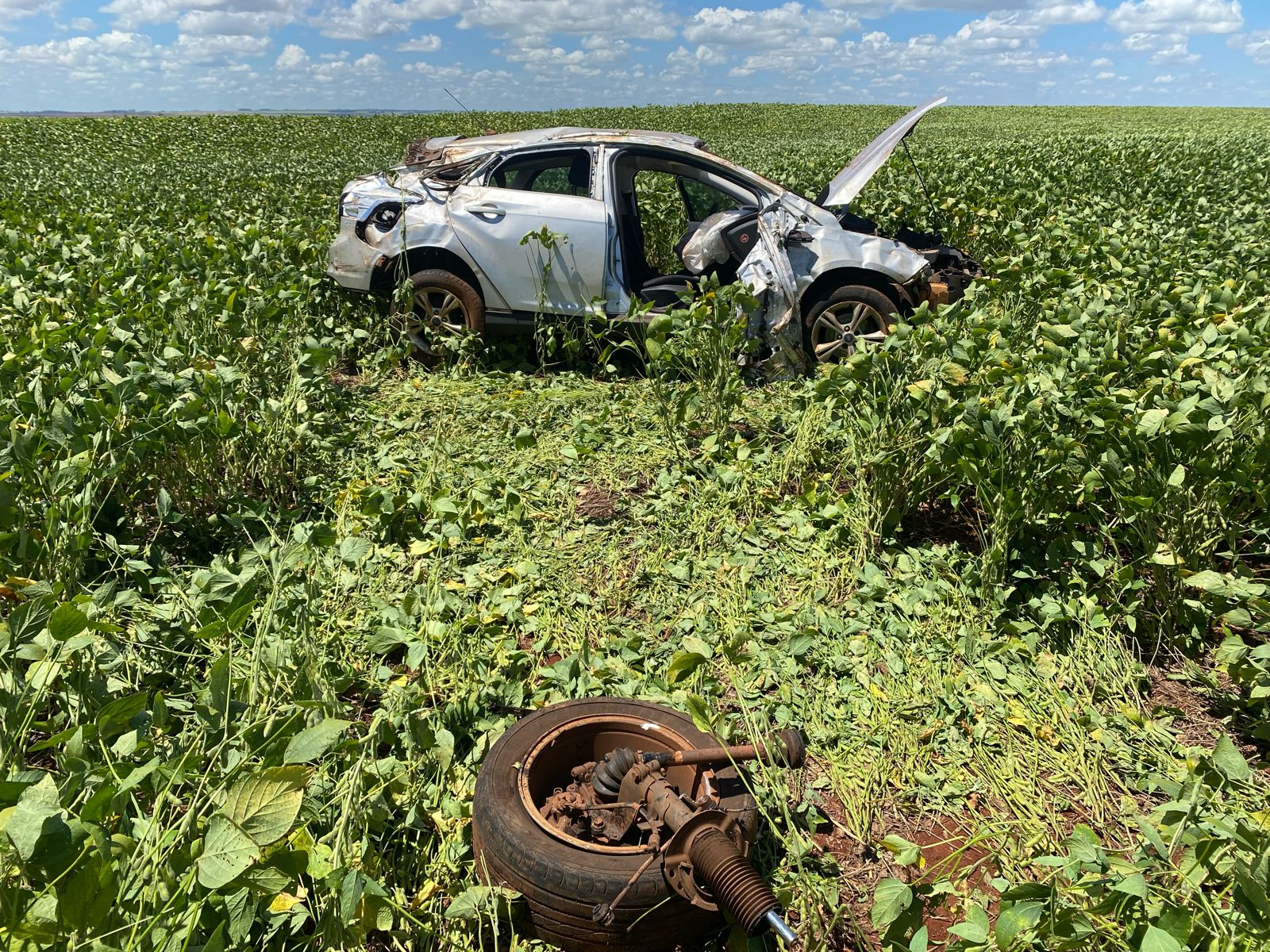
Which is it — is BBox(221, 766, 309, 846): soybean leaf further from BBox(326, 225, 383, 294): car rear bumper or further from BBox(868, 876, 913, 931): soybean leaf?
BBox(326, 225, 383, 294): car rear bumper

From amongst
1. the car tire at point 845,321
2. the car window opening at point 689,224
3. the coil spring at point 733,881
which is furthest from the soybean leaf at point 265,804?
the car tire at point 845,321

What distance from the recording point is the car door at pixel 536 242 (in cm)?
645

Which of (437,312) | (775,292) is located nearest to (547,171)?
(437,312)

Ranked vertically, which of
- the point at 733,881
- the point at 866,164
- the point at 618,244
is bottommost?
the point at 733,881

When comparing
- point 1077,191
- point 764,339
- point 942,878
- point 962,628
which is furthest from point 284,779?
point 1077,191

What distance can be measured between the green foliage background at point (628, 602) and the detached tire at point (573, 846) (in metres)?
0.17

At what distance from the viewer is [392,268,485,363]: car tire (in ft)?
21.7

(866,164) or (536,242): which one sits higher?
(866,164)

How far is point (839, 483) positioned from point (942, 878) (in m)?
2.81

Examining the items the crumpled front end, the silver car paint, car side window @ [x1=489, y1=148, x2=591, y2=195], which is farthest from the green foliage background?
car side window @ [x1=489, y1=148, x2=591, y2=195]

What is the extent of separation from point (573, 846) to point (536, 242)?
510 cm

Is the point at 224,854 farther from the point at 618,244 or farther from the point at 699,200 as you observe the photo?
the point at 699,200

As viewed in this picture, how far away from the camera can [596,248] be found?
6465 mm

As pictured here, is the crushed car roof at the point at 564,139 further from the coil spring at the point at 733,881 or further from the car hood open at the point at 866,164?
the coil spring at the point at 733,881
